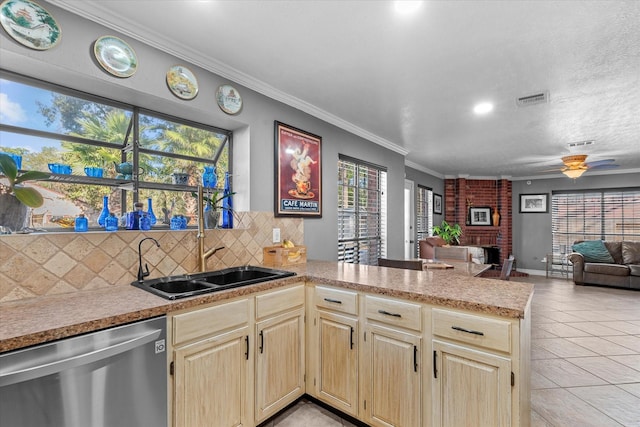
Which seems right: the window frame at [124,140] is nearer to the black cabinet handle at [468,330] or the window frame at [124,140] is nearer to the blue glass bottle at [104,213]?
the blue glass bottle at [104,213]

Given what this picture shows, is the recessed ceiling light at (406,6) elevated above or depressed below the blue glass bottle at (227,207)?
above

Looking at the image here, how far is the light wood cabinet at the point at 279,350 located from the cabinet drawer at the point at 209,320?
5.2 inches

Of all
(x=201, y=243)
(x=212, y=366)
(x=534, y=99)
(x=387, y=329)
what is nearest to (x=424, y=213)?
(x=534, y=99)

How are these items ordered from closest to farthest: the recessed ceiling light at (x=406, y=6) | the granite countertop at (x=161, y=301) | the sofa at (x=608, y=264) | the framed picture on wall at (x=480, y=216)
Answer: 1. the granite countertop at (x=161, y=301)
2. the recessed ceiling light at (x=406, y=6)
3. the sofa at (x=608, y=264)
4. the framed picture on wall at (x=480, y=216)

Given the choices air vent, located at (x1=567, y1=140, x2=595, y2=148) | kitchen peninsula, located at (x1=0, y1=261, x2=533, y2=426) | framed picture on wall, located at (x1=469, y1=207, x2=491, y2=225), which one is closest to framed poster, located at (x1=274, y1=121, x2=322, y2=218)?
kitchen peninsula, located at (x1=0, y1=261, x2=533, y2=426)

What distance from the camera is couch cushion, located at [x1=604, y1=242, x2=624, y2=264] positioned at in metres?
6.23

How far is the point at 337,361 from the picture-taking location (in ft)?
6.61

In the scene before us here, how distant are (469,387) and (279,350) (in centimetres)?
113

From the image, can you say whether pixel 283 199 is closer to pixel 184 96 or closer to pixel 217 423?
pixel 184 96

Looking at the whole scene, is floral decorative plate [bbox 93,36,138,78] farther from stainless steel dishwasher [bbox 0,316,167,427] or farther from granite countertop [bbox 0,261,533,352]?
stainless steel dishwasher [bbox 0,316,167,427]

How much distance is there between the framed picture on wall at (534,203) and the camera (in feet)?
25.8

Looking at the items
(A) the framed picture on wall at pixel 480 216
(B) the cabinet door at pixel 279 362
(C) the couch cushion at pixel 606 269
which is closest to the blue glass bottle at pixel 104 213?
(B) the cabinet door at pixel 279 362

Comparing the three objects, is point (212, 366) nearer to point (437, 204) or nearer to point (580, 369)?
point (580, 369)

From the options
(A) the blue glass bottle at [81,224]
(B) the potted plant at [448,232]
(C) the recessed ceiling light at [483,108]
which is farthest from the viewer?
(B) the potted plant at [448,232]
